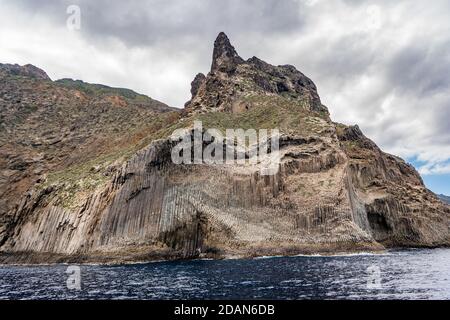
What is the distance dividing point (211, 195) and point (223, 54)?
277ft

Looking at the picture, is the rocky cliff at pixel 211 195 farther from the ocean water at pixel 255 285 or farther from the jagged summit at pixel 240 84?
the ocean water at pixel 255 285

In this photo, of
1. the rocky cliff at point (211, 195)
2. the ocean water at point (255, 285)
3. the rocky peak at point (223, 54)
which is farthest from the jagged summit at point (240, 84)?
the ocean water at point (255, 285)

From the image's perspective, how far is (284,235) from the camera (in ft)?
276

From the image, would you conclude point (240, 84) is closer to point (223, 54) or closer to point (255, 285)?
point (223, 54)

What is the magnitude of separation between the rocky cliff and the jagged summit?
659 mm

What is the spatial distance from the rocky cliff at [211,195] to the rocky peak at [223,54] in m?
5.67

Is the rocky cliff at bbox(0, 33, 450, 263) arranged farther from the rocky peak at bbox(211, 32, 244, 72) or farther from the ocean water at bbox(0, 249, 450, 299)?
the ocean water at bbox(0, 249, 450, 299)

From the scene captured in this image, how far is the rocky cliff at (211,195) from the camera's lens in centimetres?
8225

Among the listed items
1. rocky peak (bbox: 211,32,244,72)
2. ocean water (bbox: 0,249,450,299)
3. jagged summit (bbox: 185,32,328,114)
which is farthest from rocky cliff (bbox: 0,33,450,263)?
ocean water (bbox: 0,249,450,299)

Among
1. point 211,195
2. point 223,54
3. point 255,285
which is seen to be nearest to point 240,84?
point 223,54
